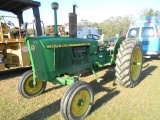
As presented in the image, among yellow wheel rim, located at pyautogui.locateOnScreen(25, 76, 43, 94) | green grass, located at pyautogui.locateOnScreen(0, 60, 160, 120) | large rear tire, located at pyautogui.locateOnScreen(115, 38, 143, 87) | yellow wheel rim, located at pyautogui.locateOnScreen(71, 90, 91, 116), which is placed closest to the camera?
yellow wheel rim, located at pyautogui.locateOnScreen(71, 90, 91, 116)

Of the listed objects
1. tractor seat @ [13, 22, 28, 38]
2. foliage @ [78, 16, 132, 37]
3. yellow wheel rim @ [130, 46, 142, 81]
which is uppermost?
foliage @ [78, 16, 132, 37]

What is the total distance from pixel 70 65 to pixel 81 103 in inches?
36.3

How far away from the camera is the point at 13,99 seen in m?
4.28

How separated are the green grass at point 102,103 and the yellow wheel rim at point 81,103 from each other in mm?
199

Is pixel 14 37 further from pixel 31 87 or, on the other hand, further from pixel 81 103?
pixel 81 103

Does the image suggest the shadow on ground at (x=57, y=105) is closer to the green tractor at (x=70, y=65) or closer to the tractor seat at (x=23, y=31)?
the green tractor at (x=70, y=65)

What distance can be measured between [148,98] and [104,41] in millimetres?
2105

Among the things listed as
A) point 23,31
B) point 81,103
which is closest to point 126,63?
point 81,103

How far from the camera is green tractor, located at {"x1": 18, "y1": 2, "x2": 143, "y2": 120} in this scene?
319 cm

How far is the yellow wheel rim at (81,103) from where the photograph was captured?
3166 millimetres

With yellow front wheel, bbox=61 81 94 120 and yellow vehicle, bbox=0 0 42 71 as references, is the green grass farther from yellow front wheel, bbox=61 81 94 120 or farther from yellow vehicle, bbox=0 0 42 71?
yellow vehicle, bbox=0 0 42 71

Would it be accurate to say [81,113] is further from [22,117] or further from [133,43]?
[133,43]

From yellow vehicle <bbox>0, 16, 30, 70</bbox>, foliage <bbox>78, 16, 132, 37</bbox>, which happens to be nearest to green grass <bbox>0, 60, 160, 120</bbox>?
yellow vehicle <bbox>0, 16, 30, 70</bbox>

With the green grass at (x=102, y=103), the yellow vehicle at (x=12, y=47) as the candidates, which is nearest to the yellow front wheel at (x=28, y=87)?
the green grass at (x=102, y=103)
